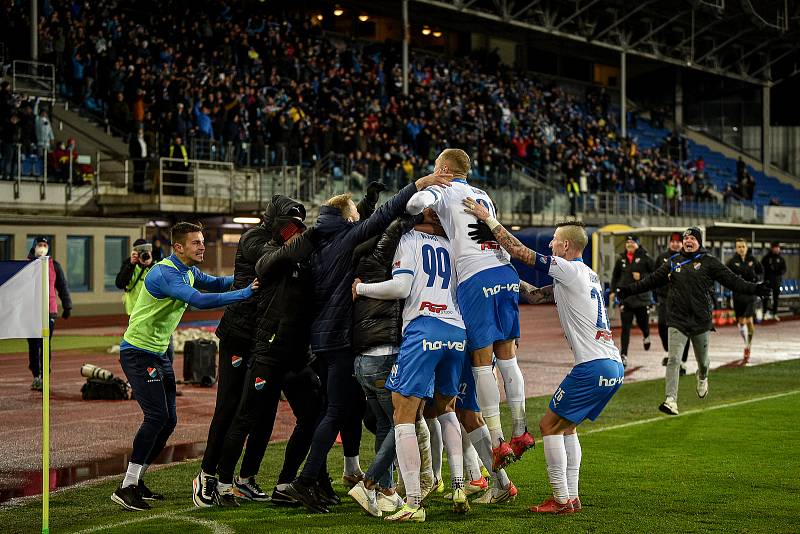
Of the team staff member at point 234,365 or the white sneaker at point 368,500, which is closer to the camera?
the white sneaker at point 368,500

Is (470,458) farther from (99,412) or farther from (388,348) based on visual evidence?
(99,412)

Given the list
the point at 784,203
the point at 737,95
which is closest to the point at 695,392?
the point at 784,203

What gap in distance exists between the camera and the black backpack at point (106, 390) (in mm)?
13984

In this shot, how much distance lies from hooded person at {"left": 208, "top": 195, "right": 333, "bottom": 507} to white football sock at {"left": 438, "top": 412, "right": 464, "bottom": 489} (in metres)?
1.06

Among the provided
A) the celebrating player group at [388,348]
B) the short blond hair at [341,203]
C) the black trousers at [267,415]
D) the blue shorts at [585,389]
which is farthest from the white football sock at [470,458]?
the short blond hair at [341,203]

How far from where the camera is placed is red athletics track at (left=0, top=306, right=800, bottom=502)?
388 inches

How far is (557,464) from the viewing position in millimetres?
7293

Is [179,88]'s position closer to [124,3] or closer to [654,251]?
[124,3]

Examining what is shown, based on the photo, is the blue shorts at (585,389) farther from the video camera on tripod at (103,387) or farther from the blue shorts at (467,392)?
the video camera on tripod at (103,387)

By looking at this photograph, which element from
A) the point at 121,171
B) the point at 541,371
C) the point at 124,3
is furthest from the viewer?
the point at 124,3

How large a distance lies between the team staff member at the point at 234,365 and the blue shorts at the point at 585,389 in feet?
7.36

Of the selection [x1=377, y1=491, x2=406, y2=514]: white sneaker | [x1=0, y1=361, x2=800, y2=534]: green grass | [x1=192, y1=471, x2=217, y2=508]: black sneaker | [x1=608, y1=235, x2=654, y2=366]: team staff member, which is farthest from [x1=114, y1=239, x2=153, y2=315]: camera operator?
[x1=608, y1=235, x2=654, y2=366]: team staff member

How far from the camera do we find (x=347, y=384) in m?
7.44

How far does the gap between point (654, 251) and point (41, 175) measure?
16.0 m
